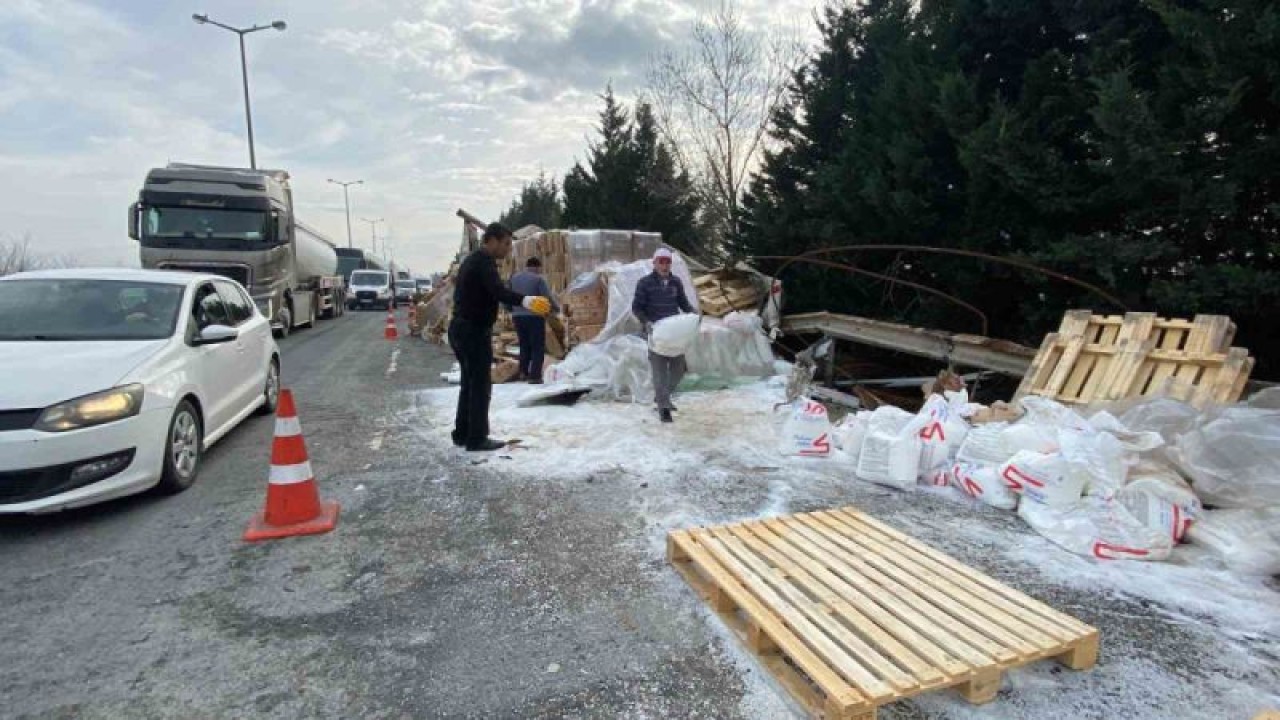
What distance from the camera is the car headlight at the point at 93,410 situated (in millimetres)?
3414

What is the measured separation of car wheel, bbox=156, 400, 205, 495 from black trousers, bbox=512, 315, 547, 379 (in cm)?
414

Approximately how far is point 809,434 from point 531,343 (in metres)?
4.33

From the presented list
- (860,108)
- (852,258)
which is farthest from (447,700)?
(860,108)

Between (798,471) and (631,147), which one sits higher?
(631,147)

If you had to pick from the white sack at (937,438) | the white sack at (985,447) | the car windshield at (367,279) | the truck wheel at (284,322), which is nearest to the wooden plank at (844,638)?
the white sack at (937,438)

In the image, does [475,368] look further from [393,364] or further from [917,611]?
[393,364]

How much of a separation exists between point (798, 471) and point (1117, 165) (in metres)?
3.80

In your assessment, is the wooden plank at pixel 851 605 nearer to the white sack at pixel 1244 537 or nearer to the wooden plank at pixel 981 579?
the wooden plank at pixel 981 579

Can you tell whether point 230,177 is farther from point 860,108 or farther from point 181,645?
point 181,645

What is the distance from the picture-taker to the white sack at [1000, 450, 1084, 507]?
3.67m

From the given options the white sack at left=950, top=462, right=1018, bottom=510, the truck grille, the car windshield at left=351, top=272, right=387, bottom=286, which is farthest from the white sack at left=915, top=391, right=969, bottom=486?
the car windshield at left=351, top=272, right=387, bottom=286

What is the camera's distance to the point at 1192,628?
2.73 metres

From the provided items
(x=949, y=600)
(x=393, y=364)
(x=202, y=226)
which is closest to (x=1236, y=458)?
(x=949, y=600)

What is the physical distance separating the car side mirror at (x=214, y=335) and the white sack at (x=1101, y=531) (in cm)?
559
